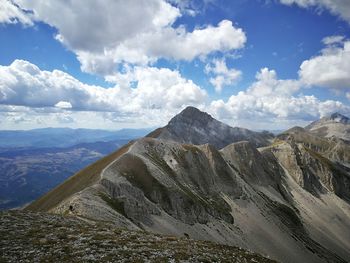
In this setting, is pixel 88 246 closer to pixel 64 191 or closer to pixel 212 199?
pixel 64 191

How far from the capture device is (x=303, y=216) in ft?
512

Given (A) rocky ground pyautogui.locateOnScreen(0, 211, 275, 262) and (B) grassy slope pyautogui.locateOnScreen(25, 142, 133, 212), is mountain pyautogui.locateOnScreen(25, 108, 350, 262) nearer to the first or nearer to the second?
(B) grassy slope pyautogui.locateOnScreen(25, 142, 133, 212)

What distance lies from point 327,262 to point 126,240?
11145cm

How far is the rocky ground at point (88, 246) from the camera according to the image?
78.6ft

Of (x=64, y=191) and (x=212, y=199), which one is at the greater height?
(x=64, y=191)

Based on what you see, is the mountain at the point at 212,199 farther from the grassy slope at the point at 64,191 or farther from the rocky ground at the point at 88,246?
the rocky ground at the point at 88,246

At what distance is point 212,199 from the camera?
113 metres

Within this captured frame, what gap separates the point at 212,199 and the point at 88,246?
9064 cm

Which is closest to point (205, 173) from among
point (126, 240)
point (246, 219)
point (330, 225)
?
point (246, 219)

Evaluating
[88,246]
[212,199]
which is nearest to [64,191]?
[212,199]

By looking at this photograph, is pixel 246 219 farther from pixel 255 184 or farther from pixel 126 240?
pixel 126 240

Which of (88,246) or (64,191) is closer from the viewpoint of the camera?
(88,246)

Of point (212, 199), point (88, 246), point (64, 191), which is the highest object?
point (88, 246)

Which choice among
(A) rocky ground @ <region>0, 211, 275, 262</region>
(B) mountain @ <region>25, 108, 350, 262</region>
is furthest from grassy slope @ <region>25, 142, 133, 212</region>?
(A) rocky ground @ <region>0, 211, 275, 262</region>
